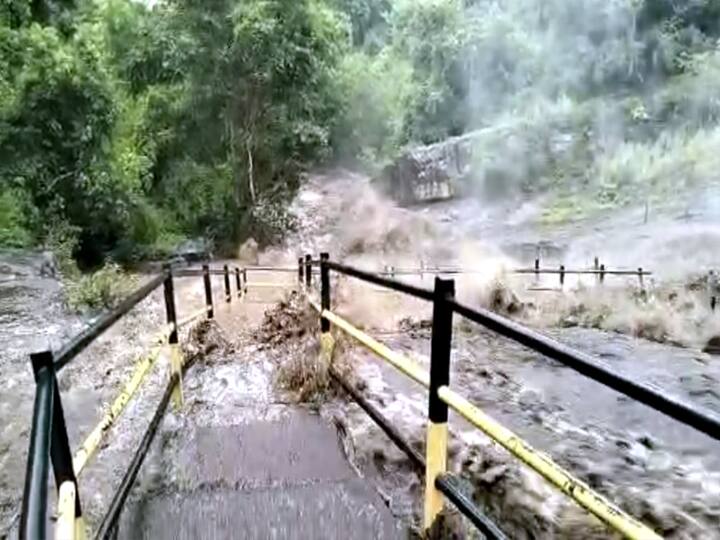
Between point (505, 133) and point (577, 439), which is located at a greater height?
point (505, 133)

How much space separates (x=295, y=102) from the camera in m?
18.9

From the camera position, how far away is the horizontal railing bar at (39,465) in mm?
848

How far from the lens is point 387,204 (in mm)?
22531

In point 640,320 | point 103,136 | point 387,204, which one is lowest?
point 640,320

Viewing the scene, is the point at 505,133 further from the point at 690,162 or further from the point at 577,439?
the point at 577,439

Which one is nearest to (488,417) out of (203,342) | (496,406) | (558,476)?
(558,476)

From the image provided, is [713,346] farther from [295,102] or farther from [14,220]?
[14,220]

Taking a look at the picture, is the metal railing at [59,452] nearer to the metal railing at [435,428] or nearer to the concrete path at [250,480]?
the metal railing at [435,428]

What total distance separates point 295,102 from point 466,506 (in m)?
18.0

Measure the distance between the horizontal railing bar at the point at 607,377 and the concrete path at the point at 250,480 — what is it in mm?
1012

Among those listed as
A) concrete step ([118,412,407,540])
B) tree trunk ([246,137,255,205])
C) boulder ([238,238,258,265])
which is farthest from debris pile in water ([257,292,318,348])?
tree trunk ([246,137,255,205])

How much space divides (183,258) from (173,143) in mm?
3486

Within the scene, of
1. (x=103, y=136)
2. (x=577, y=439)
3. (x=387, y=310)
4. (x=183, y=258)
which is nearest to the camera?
(x=577, y=439)

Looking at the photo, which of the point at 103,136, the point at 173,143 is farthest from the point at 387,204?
the point at 103,136
